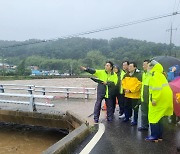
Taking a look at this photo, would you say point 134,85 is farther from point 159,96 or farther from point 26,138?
point 26,138

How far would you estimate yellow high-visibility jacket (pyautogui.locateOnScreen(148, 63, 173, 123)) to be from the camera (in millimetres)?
6352

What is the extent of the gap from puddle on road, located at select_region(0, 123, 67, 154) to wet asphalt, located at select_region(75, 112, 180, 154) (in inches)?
112

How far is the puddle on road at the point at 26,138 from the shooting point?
965cm

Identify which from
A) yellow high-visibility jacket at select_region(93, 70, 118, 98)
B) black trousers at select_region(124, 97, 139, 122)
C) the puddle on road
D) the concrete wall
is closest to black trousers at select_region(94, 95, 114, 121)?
yellow high-visibility jacket at select_region(93, 70, 118, 98)

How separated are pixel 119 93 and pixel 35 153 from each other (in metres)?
3.08

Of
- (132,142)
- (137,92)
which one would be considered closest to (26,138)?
(137,92)

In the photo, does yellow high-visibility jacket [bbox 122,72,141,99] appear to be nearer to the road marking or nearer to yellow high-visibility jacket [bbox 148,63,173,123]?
the road marking

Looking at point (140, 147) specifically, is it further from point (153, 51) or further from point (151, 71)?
point (153, 51)

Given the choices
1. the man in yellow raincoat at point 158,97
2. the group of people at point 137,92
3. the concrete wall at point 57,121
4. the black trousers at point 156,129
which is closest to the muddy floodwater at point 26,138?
the concrete wall at point 57,121

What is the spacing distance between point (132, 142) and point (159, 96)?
118 cm

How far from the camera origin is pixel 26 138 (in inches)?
432

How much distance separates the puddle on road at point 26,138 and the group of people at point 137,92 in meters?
2.43

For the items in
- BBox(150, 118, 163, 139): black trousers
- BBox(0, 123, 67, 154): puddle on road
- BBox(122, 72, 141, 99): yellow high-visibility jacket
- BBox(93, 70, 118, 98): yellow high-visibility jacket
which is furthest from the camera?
BBox(0, 123, 67, 154): puddle on road

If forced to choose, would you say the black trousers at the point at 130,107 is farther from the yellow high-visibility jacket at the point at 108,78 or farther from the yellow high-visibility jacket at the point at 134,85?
the yellow high-visibility jacket at the point at 108,78
